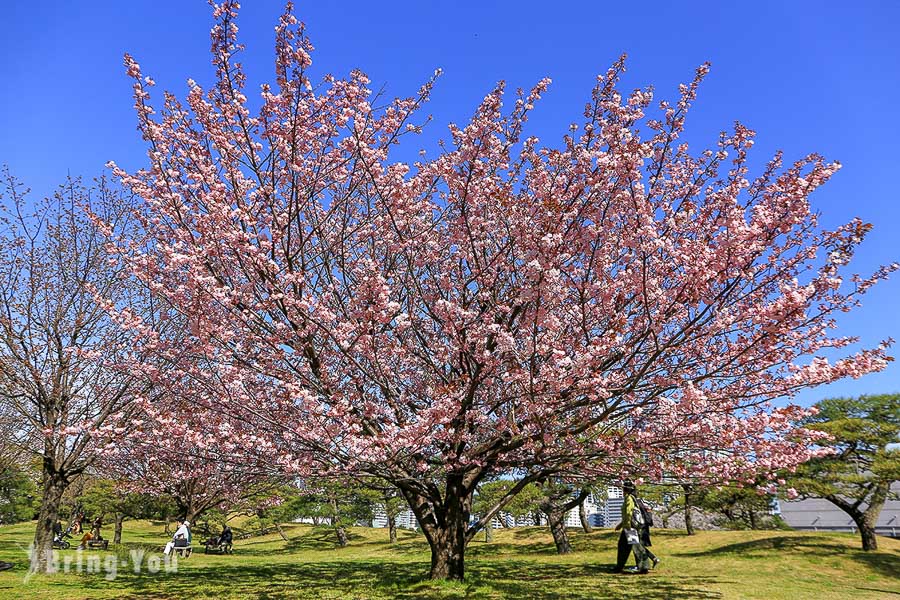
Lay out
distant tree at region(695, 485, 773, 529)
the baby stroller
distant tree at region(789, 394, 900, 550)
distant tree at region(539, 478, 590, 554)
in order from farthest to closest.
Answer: the baby stroller, distant tree at region(539, 478, 590, 554), distant tree at region(695, 485, 773, 529), distant tree at region(789, 394, 900, 550)

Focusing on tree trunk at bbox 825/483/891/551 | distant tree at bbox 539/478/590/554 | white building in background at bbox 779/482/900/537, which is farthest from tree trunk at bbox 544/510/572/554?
white building in background at bbox 779/482/900/537

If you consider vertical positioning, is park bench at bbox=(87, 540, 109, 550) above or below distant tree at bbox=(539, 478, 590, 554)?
below

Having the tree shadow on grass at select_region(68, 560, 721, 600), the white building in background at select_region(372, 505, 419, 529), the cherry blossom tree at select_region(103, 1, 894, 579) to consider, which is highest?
the cherry blossom tree at select_region(103, 1, 894, 579)

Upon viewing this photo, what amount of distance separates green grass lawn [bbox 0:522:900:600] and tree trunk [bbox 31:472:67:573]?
0.63 meters

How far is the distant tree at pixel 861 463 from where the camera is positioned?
55.8 feet

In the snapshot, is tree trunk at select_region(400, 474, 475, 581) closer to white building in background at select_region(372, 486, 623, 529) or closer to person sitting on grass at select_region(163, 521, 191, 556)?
person sitting on grass at select_region(163, 521, 191, 556)

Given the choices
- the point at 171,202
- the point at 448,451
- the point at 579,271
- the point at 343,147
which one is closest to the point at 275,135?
the point at 343,147

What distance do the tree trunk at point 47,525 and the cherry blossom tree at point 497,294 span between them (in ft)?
24.8

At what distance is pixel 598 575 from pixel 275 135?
1262 cm

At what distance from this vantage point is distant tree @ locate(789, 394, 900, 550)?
55.8ft

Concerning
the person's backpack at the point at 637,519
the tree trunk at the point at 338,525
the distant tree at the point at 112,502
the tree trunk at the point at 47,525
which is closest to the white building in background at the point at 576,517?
the tree trunk at the point at 338,525

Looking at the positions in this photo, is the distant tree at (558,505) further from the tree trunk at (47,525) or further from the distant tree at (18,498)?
the distant tree at (18,498)

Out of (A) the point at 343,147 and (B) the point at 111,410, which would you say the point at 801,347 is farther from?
(B) the point at 111,410

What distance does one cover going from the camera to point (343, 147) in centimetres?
899
